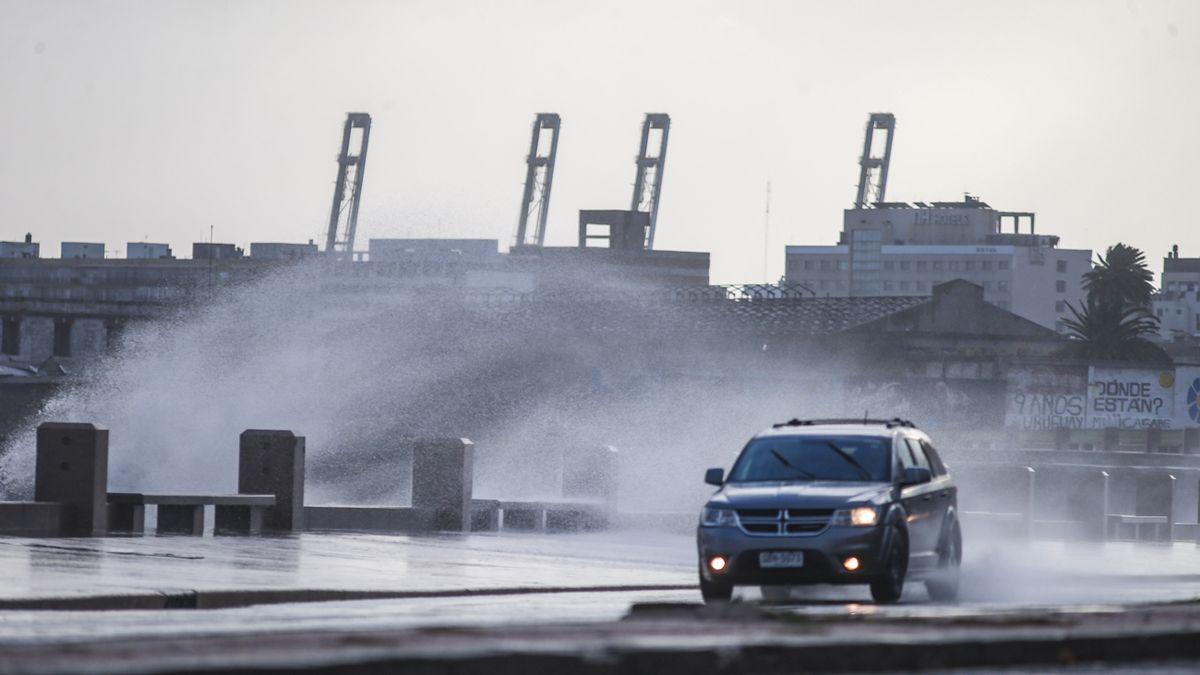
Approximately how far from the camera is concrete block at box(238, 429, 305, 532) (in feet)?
92.2

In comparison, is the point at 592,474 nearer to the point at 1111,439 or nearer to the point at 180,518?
the point at 180,518

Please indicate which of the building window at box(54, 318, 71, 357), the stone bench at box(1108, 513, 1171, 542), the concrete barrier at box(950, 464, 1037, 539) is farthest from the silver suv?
the building window at box(54, 318, 71, 357)

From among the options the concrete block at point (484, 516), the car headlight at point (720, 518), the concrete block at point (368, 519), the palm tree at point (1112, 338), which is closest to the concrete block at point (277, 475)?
the concrete block at point (368, 519)

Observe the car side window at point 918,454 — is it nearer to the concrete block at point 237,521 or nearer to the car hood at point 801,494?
the car hood at point 801,494

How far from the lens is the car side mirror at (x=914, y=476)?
1866 cm

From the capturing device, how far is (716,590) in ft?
59.6

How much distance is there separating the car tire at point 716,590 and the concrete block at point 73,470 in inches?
355

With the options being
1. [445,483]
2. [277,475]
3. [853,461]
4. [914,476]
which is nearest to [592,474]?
[445,483]

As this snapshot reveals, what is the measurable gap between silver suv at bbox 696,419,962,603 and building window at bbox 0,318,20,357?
13088cm

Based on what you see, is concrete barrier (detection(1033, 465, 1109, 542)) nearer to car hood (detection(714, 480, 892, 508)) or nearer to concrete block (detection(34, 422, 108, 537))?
concrete block (detection(34, 422, 108, 537))

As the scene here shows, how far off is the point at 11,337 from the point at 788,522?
436ft

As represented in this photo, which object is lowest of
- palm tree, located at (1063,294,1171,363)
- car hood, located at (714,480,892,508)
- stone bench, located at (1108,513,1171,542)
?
stone bench, located at (1108,513,1171,542)

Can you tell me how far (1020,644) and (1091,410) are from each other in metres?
87.2

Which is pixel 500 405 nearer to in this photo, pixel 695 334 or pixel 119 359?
pixel 695 334
